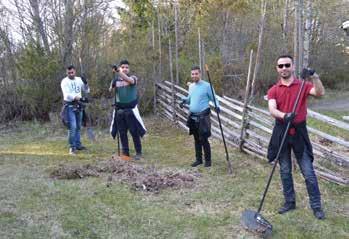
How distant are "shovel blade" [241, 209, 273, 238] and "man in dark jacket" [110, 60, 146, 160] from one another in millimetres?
3102

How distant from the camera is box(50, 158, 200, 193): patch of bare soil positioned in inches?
211

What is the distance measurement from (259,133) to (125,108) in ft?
7.80

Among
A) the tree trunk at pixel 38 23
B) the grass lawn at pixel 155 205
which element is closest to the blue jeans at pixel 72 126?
the grass lawn at pixel 155 205

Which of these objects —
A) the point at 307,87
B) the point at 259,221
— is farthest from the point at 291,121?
the point at 259,221

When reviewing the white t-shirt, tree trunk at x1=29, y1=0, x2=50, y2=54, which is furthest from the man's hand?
tree trunk at x1=29, y1=0, x2=50, y2=54

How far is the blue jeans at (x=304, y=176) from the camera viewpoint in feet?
13.9

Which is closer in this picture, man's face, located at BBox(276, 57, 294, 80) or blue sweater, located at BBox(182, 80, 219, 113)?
man's face, located at BBox(276, 57, 294, 80)

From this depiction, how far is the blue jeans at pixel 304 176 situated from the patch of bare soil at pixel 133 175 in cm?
134

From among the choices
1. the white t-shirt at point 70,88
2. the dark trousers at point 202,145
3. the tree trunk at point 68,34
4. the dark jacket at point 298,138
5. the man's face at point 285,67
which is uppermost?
the tree trunk at point 68,34

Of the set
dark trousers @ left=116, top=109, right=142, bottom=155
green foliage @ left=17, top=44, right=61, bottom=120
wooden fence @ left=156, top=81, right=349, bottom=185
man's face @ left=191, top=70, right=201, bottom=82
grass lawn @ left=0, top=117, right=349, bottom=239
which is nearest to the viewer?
grass lawn @ left=0, top=117, right=349, bottom=239

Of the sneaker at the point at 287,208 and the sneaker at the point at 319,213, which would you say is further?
the sneaker at the point at 287,208

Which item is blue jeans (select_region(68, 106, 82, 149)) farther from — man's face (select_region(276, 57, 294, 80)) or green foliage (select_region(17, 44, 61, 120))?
man's face (select_region(276, 57, 294, 80))

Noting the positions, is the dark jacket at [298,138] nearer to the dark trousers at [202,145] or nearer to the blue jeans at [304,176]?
→ the blue jeans at [304,176]

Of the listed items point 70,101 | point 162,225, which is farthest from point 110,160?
point 162,225
